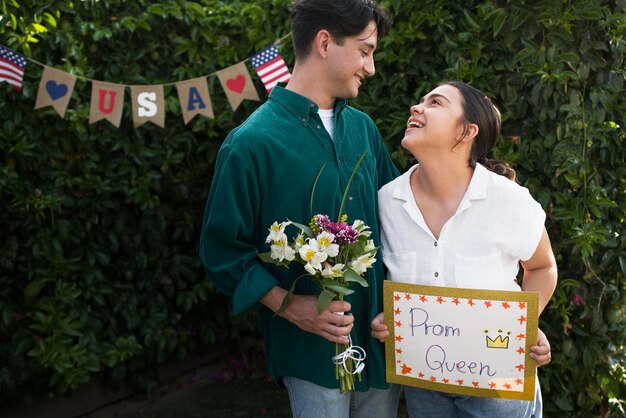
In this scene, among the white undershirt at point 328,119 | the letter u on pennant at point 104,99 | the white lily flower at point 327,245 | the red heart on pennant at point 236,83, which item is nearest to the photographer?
the white lily flower at point 327,245

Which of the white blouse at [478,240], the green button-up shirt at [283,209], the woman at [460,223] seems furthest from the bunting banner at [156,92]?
the white blouse at [478,240]

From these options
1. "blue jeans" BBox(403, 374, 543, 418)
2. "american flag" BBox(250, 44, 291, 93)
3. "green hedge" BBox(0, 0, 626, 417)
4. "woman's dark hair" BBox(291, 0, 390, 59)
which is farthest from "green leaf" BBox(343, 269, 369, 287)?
"american flag" BBox(250, 44, 291, 93)

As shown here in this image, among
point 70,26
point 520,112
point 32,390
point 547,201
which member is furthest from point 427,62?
point 32,390

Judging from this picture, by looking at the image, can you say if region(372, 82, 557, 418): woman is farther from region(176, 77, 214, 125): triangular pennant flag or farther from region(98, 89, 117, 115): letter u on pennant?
region(98, 89, 117, 115): letter u on pennant

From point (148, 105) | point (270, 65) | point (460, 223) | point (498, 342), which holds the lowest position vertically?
point (498, 342)

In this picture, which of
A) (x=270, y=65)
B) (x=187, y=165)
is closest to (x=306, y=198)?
(x=270, y=65)

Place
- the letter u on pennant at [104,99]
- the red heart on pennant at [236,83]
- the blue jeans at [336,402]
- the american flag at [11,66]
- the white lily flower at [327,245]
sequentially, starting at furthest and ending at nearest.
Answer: the red heart on pennant at [236,83]
the letter u on pennant at [104,99]
the american flag at [11,66]
the blue jeans at [336,402]
the white lily flower at [327,245]

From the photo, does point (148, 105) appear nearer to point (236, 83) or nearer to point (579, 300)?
point (236, 83)

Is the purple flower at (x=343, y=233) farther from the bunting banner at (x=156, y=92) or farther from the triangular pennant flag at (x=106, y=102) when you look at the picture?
the triangular pennant flag at (x=106, y=102)

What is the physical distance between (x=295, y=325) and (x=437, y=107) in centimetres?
67

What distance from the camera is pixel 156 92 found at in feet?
10.1

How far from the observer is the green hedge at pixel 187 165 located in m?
2.37

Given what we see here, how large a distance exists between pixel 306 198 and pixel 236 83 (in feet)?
4.91

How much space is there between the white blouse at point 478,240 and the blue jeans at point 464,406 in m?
0.29
